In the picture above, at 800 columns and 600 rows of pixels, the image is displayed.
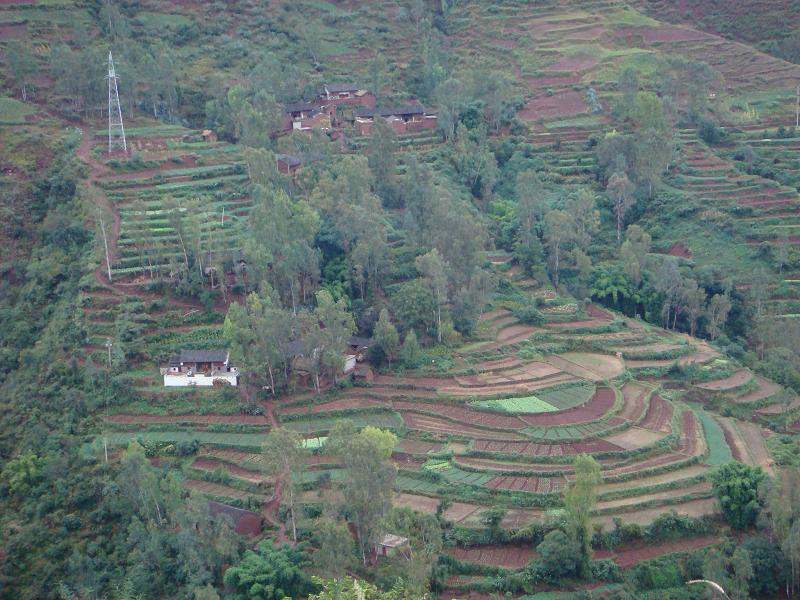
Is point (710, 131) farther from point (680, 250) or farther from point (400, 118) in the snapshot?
point (400, 118)

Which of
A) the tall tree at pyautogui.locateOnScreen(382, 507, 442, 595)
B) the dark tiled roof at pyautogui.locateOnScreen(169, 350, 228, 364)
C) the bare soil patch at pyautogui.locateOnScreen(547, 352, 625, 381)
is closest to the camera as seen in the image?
the tall tree at pyautogui.locateOnScreen(382, 507, 442, 595)

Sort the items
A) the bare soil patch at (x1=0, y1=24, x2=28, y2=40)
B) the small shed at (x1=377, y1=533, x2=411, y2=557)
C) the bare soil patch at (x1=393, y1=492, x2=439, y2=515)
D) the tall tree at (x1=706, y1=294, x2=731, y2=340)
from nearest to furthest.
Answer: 1. the small shed at (x1=377, y1=533, x2=411, y2=557)
2. the bare soil patch at (x1=393, y1=492, x2=439, y2=515)
3. the tall tree at (x1=706, y1=294, x2=731, y2=340)
4. the bare soil patch at (x1=0, y1=24, x2=28, y2=40)

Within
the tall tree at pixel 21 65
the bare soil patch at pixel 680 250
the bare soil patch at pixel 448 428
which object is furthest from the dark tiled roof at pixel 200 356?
the tall tree at pixel 21 65

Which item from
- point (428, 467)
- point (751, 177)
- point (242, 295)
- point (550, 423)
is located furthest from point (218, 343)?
point (751, 177)

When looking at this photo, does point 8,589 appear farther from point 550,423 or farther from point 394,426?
point 550,423

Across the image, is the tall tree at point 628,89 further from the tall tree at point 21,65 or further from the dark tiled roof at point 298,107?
the tall tree at point 21,65

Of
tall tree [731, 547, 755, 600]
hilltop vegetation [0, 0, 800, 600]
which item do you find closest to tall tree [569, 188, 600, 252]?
hilltop vegetation [0, 0, 800, 600]

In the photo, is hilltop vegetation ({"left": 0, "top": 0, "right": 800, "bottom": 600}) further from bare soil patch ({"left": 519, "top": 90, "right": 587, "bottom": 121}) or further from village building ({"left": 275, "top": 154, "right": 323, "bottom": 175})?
village building ({"left": 275, "top": 154, "right": 323, "bottom": 175})
